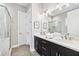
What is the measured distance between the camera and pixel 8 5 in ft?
4.42

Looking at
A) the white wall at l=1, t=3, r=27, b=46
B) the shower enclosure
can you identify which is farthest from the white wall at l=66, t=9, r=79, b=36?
the shower enclosure

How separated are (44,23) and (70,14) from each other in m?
0.56

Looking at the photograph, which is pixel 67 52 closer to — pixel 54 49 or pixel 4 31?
pixel 54 49

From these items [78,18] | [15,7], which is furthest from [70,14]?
[15,7]

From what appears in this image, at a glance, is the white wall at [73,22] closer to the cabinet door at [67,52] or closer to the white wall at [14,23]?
the cabinet door at [67,52]

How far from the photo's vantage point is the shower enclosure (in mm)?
1345

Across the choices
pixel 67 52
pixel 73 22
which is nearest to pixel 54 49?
pixel 67 52

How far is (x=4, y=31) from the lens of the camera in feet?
4.79

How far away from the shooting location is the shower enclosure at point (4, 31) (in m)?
1.35

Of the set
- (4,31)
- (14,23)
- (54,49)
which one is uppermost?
(14,23)

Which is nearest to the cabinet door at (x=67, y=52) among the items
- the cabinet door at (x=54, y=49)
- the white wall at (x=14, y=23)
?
the cabinet door at (x=54, y=49)

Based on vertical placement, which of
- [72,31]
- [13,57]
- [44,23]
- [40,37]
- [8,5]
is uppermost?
[8,5]

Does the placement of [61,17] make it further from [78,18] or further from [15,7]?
[15,7]

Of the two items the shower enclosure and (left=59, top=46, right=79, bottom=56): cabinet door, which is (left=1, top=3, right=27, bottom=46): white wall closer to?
the shower enclosure
